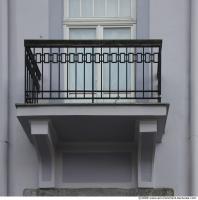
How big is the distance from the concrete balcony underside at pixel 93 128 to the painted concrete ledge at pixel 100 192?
114 millimetres

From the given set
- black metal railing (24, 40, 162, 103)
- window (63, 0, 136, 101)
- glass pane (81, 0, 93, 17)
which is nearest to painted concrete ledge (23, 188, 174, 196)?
black metal railing (24, 40, 162, 103)

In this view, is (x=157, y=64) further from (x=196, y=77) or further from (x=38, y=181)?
(x=38, y=181)

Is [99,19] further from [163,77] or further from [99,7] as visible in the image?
[163,77]

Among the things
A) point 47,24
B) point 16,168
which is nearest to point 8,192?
point 16,168

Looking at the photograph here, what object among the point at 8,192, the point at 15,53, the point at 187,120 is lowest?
the point at 8,192

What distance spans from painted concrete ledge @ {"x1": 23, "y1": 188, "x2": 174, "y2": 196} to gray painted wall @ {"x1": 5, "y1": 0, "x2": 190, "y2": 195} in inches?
6.8

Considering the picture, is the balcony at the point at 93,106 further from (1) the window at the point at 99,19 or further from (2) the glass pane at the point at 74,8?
(2) the glass pane at the point at 74,8

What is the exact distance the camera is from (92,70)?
15094 millimetres

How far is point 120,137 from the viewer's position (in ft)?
50.0

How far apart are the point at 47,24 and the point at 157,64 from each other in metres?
1.82

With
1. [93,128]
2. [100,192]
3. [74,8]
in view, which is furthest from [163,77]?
[100,192]

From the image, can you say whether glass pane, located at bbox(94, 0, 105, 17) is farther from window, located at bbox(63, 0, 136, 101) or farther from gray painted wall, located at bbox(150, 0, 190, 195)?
gray painted wall, located at bbox(150, 0, 190, 195)

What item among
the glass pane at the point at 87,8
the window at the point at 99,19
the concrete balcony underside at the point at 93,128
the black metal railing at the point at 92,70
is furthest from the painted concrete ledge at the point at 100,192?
the glass pane at the point at 87,8

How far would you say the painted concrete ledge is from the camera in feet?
49.3
